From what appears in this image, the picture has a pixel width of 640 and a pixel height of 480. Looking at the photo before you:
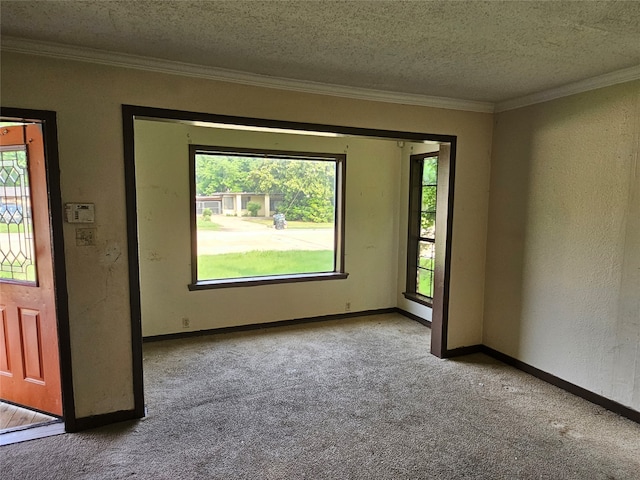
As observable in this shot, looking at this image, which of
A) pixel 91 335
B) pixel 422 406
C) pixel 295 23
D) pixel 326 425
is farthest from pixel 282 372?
pixel 295 23

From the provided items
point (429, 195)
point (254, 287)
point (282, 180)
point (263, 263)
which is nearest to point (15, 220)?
point (254, 287)

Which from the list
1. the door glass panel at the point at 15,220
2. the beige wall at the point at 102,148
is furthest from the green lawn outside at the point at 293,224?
the door glass panel at the point at 15,220

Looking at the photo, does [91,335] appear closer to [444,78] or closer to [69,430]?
[69,430]

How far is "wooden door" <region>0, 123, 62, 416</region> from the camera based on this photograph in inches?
105

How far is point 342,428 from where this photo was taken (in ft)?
8.71

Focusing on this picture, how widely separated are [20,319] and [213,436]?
1665 mm

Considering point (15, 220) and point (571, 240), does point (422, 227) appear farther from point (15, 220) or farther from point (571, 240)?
point (15, 220)

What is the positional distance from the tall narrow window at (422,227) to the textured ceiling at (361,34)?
6.53 ft

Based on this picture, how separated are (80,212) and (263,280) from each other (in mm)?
2386

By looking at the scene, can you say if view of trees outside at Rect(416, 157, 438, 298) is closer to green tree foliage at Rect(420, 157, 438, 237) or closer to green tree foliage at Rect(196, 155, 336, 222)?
green tree foliage at Rect(420, 157, 438, 237)

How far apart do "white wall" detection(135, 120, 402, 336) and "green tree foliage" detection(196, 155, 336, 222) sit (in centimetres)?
18

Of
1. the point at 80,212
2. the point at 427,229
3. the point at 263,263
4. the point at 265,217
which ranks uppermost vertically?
the point at 80,212

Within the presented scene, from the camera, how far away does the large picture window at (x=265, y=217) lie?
173 inches

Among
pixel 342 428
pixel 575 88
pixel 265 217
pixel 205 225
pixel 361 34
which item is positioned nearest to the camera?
pixel 361 34
